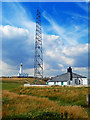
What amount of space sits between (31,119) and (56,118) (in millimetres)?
1407

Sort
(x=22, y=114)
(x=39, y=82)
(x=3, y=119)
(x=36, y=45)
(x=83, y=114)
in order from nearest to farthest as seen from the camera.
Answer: (x=3, y=119) → (x=22, y=114) → (x=83, y=114) → (x=36, y=45) → (x=39, y=82)

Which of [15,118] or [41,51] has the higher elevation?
[41,51]

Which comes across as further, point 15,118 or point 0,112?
point 0,112

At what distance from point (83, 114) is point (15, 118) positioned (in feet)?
13.4

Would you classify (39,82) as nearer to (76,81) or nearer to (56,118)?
(76,81)

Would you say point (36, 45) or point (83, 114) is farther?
point (36, 45)

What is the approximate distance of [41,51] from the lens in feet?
140

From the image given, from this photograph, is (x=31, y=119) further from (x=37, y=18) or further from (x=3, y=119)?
(x=37, y=18)

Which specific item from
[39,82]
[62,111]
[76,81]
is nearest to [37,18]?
[39,82]

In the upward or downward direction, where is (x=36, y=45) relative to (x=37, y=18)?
downward

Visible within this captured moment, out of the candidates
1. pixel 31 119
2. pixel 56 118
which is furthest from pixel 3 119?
pixel 56 118

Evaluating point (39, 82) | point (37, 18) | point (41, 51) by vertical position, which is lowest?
point (39, 82)

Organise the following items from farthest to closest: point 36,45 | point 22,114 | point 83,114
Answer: point 36,45
point 83,114
point 22,114

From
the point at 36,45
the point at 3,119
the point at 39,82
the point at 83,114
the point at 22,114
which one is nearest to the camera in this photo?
the point at 3,119
